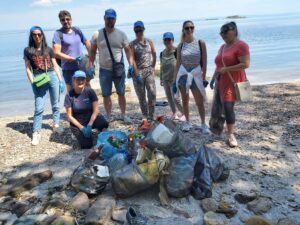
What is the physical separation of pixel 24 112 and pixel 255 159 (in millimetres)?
8809

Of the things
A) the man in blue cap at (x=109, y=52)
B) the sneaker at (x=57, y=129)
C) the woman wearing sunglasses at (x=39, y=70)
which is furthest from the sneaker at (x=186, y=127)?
the woman wearing sunglasses at (x=39, y=70)

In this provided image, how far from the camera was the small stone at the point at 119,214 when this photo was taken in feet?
12.4

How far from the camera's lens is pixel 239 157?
17.6 ft

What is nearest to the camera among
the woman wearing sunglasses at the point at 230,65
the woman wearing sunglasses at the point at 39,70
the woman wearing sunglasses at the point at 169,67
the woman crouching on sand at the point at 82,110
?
the woman wearing sunglasses at the point at 230,65

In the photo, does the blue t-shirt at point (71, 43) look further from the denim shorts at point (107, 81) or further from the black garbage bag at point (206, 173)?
the black garbage bag at point (206, 173)

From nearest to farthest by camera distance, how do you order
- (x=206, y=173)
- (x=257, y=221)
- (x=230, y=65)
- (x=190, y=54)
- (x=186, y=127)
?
1. (x=257, y=221)
2. (x=206, y=173)
3. (x=230, y=65)
4. (x=190, y=54)
5. (x=186, y=127)

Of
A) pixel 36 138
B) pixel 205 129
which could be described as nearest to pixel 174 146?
pixel 205 129

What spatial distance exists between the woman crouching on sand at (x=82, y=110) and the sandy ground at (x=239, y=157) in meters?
0.26

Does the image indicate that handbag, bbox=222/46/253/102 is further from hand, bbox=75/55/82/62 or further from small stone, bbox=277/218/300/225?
hand, bbox=75/55/82/62

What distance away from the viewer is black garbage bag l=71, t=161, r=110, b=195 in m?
4.18

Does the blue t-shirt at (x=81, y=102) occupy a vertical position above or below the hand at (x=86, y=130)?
above

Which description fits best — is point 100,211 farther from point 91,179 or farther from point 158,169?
point 158,169

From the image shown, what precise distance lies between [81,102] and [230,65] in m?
2.39

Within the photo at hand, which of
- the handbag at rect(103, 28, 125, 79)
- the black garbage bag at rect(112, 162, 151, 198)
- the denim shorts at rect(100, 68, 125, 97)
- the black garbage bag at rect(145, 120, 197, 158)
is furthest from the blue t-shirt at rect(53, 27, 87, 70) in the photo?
the black garbage bag at rect(112, 162, 151, 198)
